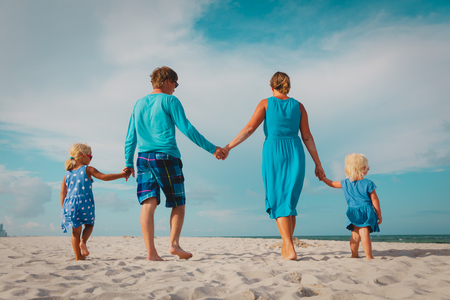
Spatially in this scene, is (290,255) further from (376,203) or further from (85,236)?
(85,236)

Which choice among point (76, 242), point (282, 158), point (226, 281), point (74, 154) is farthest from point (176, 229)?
point (74, 154)

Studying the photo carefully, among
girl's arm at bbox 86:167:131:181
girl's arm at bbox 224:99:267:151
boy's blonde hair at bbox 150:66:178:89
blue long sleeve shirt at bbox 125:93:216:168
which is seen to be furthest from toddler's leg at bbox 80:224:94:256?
girl's arm at bbox 224:99:267:151

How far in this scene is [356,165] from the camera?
166 inches

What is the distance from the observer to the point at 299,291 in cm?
221

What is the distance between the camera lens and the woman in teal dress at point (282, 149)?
3.87 m

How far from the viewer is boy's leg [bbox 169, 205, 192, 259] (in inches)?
150

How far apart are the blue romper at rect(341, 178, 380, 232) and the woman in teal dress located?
817 millimetres

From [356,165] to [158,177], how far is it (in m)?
2.72

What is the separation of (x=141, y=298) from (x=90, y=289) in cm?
50

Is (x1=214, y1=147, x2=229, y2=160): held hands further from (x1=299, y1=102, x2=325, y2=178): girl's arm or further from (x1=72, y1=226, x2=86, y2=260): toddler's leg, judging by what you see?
(x1=72, y1=226, x2=86, y2=260): toddler's leg

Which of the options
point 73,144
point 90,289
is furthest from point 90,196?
point 90,289

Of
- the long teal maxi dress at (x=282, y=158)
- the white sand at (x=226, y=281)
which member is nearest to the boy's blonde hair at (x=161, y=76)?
the long teal maxi dress at (x=282, y=158)

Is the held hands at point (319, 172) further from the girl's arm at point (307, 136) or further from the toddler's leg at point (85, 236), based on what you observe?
the toddler's leg at point (85, 236)

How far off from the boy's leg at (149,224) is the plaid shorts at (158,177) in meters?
0.07
